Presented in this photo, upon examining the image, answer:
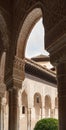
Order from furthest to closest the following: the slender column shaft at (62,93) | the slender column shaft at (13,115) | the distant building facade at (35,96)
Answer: the distant building facade at (35,96) < the slender column shaft at (13,115) < the slender column shaft at (62,93)

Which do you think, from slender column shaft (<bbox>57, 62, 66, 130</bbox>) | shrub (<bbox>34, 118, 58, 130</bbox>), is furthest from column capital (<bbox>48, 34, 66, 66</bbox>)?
shrub (<bbox>34, 118, 58, 130</bbox>)

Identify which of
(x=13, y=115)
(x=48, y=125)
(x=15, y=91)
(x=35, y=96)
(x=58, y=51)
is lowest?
(x=48, y=125)

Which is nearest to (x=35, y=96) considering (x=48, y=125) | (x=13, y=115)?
(x=48, y=125)

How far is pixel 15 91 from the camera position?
8.20 meters

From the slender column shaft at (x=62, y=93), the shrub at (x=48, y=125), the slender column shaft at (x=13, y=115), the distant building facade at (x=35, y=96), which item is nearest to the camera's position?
the slender column shaft at (x=62, y=93)

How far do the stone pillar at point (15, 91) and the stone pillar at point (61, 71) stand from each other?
269cm

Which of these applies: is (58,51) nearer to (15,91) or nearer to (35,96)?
(15,91)

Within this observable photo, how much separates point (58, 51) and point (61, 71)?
0.34m

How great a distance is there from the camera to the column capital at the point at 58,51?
17.2 feet

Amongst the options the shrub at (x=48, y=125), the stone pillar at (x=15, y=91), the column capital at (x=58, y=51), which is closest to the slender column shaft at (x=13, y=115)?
the stone pillar at (x=15, y=91)

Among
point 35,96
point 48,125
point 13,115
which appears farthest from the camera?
point 35,96

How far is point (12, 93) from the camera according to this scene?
8.18m

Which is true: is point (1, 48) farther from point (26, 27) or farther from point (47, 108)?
point (47, 108)

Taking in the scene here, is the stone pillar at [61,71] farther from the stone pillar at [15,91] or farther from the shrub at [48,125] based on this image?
the shrub at [48,125]
